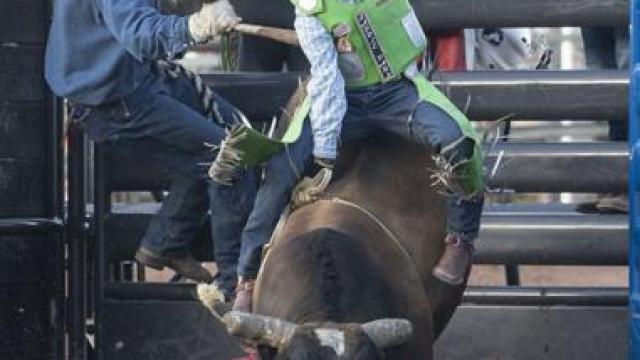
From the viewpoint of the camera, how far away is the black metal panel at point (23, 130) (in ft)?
21.1

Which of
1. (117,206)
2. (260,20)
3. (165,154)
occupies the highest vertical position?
(260,20)

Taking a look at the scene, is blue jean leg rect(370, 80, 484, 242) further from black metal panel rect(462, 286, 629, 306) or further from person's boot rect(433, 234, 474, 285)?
black metal panel rect(462, 286, 629, 306)

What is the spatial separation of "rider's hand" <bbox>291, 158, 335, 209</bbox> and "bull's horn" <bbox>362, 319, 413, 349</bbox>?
860mm

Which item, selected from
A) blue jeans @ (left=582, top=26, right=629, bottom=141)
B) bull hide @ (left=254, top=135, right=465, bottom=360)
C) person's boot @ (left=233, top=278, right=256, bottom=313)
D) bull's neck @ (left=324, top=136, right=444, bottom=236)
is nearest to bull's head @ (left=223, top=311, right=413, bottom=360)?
bull hide @ (left=254, top=135, right=465, bottom=360)

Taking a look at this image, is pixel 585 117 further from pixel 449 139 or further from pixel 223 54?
pixel 223 54

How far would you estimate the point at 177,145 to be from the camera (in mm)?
6164

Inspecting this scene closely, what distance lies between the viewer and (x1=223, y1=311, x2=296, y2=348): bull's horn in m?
4.87

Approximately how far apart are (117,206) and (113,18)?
1.63 metres

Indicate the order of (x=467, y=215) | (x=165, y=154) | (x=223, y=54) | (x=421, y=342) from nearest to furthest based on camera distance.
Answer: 1. (x=421, y=342)
2. (x=467, y=215)
3. (x=165, y=154)
4. (x=223, y=54)

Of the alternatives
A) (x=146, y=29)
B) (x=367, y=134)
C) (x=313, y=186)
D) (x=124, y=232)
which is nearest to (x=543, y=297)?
(x=367, y=134)

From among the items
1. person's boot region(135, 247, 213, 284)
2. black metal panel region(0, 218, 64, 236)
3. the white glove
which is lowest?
person's boot region(135, 247, 213, 284)

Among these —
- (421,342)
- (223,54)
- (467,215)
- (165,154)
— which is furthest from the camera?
(223,54)

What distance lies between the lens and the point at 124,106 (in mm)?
6102

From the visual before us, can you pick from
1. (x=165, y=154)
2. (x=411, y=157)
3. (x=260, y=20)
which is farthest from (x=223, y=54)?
(x=411, y=157)
